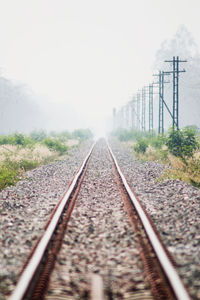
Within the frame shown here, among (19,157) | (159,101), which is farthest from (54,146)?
(159,101)

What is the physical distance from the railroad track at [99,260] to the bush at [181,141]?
28.8 ft

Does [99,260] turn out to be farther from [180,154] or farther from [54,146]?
[54,146]

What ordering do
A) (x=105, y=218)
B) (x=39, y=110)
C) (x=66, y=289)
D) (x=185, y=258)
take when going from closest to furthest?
(x=66, y=289) < (x=185, y=258) < (x=105, y=218) < (x=39, y=110)

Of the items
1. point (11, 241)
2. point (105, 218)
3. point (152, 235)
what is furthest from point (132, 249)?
point (11, 241)

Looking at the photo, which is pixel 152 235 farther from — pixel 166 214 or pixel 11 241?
pixel 11 241

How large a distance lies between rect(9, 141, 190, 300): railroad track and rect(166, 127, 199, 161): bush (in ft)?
28.8

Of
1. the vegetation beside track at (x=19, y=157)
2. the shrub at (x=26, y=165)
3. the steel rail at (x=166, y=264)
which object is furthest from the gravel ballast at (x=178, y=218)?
the shrub at (x=26, y=165)

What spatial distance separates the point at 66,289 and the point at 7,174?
742 centimetres

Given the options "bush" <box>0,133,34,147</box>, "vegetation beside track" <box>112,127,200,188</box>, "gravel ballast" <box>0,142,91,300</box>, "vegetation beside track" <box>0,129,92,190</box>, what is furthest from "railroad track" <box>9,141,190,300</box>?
"bush" <box>0,133,34,147</box>

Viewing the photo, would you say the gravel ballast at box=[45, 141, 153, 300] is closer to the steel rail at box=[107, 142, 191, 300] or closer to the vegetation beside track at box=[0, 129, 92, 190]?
the steel rail at box=[107, 142, 191, 300]

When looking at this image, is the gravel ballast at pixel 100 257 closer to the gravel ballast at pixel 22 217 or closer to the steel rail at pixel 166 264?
the steel rail at pixel 166 264

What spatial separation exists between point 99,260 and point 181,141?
11.8 metres

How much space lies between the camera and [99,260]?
12.8ft

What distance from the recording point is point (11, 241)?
4559 mm
